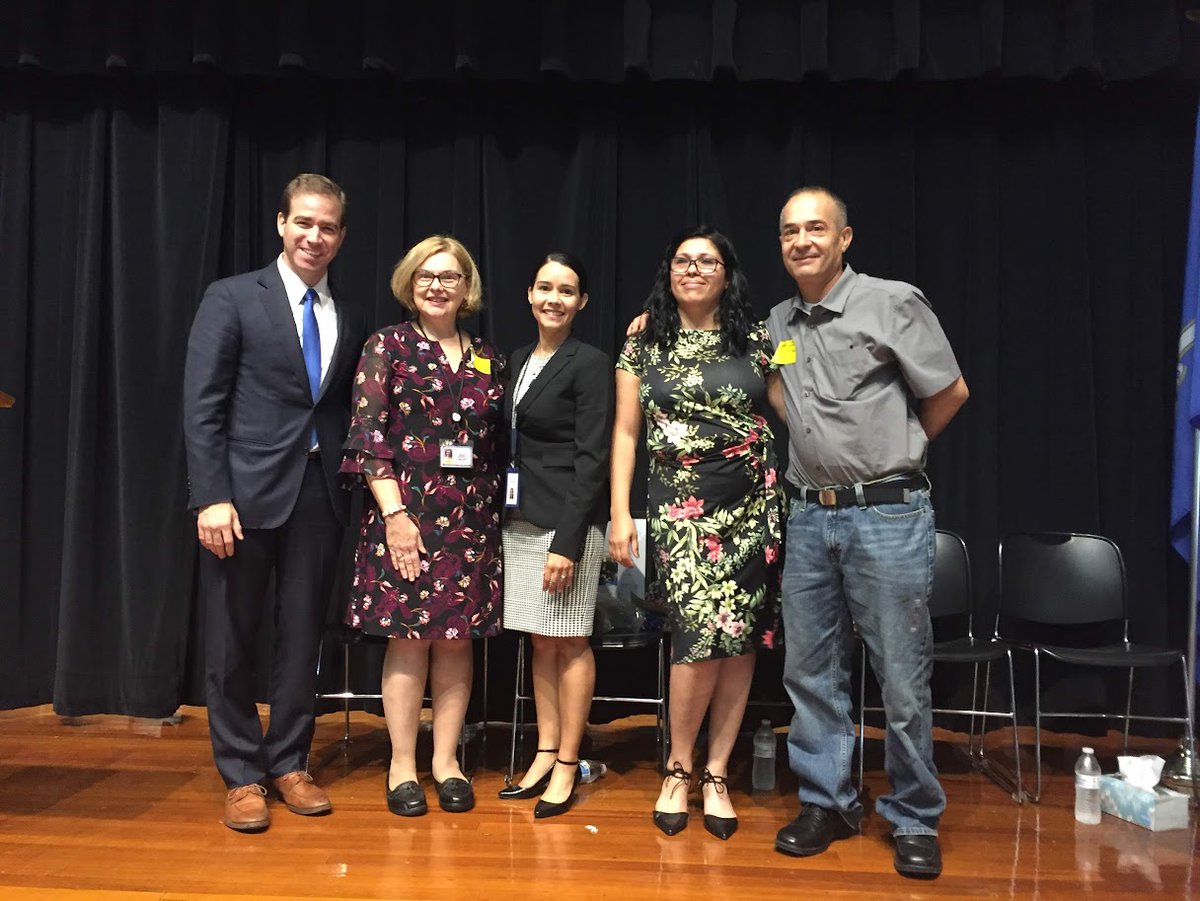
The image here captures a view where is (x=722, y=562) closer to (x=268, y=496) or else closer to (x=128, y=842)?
(x=268, y=496)

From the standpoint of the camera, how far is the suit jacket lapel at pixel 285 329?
2.63m

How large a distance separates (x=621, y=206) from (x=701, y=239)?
1317mm

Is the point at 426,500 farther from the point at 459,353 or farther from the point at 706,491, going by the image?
the point at 706,491

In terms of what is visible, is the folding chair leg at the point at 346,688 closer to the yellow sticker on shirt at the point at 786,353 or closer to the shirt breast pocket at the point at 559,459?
the shirt breast pocket at the point at 559,459

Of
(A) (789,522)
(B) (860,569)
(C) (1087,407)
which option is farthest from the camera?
(C) (1087,407)

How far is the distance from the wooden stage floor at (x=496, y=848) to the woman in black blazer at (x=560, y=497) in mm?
273

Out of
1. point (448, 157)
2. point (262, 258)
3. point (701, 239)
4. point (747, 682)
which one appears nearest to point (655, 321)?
point (701, 239)

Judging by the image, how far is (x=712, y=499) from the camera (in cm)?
246

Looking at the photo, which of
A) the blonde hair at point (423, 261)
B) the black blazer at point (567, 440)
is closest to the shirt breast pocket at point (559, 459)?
the black blazer at point (567, 440)

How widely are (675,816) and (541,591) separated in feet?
2.49

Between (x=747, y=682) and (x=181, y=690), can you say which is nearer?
(x=747, y=682)

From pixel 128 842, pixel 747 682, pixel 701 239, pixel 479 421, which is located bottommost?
pixel 128 842

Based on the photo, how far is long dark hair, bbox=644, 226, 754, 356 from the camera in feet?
8.31

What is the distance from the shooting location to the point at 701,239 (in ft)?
8.27
